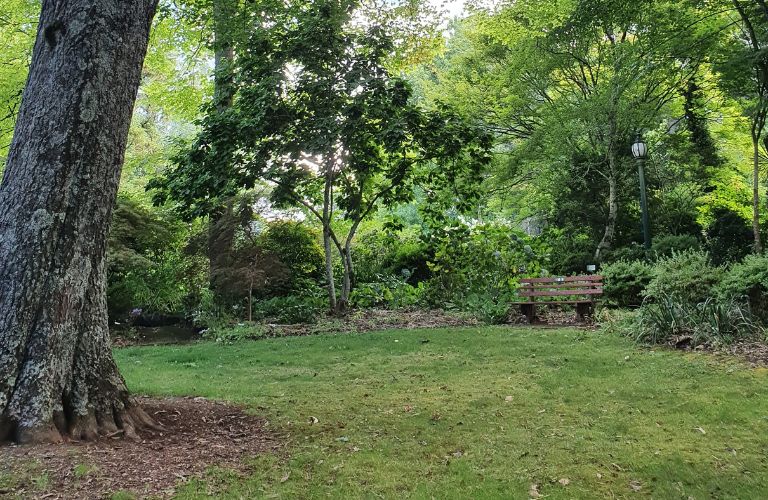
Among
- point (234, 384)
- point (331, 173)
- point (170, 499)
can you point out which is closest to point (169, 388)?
point (234, 384)

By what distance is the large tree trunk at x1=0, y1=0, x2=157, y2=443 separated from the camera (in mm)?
2926

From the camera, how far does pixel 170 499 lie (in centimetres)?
250

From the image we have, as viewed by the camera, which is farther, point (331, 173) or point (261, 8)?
point (331, 173)

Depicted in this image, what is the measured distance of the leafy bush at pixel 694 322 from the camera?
5848 mm

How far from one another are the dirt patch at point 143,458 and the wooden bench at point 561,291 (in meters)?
6.07

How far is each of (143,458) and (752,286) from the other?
21.4 feet

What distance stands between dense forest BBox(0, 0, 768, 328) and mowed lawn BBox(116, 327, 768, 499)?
8.65 feet

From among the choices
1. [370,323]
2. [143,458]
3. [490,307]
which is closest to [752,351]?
[490,307]

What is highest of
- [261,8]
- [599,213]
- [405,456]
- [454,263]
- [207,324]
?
[261,8]

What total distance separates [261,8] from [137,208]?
14.1 ft

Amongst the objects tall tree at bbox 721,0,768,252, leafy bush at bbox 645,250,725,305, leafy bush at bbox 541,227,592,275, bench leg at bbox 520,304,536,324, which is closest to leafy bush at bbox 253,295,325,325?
bench leg at bbox 520,304,536,324

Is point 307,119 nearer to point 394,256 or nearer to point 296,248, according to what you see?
point 296,248

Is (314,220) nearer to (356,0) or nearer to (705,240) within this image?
(356,0)

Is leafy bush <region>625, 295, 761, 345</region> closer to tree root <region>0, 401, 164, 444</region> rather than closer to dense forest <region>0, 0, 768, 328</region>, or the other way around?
dense forest <region>0, 0, 768, 328</region>
